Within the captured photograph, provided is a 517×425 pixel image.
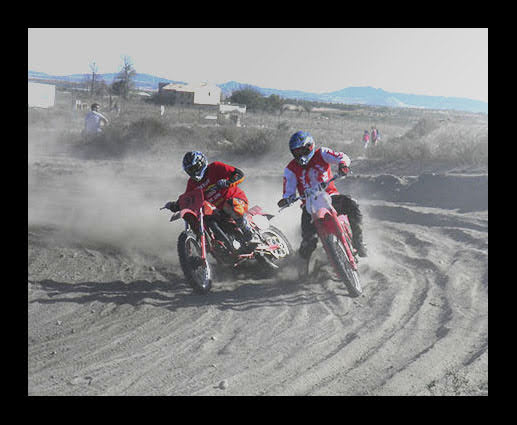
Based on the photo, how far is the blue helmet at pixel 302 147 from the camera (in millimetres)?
8055

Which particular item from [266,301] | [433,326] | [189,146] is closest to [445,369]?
[433,326]

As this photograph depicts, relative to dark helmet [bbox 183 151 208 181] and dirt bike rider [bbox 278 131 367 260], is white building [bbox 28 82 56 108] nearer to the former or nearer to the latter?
dark helmet [bbox 183 151 208 181]

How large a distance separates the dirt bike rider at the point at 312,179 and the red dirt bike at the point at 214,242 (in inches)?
23.0

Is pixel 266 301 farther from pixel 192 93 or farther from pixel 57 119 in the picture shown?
pixel 192 93

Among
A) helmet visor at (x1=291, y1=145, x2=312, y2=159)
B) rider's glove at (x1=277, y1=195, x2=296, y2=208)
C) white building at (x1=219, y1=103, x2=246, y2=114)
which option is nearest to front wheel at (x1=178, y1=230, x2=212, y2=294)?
rider's glove at (x1=277, y1=195, x2=296, y2=208)

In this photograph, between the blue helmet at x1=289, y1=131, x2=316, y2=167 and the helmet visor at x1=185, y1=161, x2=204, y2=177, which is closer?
the blue helmet at x1=289, y1=131, x2=316, y2=167

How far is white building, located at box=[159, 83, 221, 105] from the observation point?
81.7 metres

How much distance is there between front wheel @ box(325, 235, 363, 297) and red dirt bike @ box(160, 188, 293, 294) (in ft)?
4.11

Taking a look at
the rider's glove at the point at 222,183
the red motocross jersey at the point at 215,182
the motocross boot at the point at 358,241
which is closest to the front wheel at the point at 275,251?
the red motocross jersey at the point at 215,182

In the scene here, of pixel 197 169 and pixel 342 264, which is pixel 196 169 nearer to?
pixel 197 169

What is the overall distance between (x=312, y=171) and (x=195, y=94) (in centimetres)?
7581

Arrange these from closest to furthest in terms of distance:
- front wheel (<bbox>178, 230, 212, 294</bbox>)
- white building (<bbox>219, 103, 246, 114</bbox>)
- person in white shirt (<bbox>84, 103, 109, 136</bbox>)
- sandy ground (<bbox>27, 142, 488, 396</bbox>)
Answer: sandy ground (<bbox>27, 142, 488, 396</bbox>) → front wheel (<bbox>178, 230, 212, 294</bbox>) → person in white shirt (<bbox>84, 103, 109, 136</bbox>) → white building (<bbox>219, 103, 246, 114</bbox>)

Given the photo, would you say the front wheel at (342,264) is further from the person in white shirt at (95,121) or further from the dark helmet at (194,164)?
the person in white shirt at (95,121)
